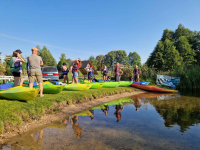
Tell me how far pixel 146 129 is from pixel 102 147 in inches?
64.8

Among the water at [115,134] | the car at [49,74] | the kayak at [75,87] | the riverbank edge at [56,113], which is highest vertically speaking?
the car at [49,74]

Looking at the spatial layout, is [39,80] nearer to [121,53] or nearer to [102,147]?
[102,147]

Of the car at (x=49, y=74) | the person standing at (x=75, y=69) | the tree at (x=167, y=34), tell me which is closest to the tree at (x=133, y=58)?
the tree at (x=167, y=34)

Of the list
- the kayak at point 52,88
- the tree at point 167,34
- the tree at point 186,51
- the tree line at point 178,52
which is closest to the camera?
the kayak at point 52,88

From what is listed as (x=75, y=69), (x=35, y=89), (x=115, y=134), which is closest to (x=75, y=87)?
(x=75, y=69)

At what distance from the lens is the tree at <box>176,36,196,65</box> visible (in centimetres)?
3010

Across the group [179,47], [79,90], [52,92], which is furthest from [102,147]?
[179,47]

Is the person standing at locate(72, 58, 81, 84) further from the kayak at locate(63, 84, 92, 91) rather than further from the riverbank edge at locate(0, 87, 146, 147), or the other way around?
the riverbank edge at locate(0, 87, 146, 147)

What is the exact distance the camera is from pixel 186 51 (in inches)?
1195

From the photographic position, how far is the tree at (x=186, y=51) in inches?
1185

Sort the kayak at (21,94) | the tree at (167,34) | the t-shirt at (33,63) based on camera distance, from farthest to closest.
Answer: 1. the tree at (167,34)
2. the t-shirt at (33,63)
3. the kayak at (21,94)

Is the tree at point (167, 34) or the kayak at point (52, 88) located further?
the tree at point (167, 34)

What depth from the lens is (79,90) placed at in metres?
8.22

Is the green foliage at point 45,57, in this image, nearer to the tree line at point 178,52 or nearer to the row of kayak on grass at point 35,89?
the tree line at point 178,52
